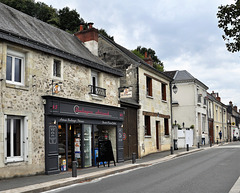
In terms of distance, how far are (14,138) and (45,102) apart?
6.50ft

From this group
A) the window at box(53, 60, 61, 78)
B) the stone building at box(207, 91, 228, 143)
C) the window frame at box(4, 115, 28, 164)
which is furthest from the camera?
the stone building at box(207, 91, 228, 143)

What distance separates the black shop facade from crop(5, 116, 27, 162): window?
1101 millimetres

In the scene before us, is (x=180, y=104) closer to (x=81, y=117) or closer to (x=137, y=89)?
(x=137, y=89)

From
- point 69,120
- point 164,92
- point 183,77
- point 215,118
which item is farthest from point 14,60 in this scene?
point 215,118

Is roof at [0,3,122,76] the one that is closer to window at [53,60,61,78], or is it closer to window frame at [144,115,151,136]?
window at [53,60,61,78]

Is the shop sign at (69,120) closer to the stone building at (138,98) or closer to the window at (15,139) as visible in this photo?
the window at (15,139)

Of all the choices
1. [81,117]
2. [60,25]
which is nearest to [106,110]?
[81,117]

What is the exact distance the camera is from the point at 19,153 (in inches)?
456

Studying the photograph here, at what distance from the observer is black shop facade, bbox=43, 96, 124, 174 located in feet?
41.7

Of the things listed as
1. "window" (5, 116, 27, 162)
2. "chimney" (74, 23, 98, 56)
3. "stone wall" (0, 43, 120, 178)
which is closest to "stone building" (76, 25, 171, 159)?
"chimney" (74, 23, 98, 56)

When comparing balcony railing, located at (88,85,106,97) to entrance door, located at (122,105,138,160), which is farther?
entrance door, located at (122,105,138,160)

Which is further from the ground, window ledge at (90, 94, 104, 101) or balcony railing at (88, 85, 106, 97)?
balcony railing at (88, 85, 106, 97)

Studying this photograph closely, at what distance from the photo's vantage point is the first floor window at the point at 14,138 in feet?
36.7

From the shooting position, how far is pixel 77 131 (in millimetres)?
14914
